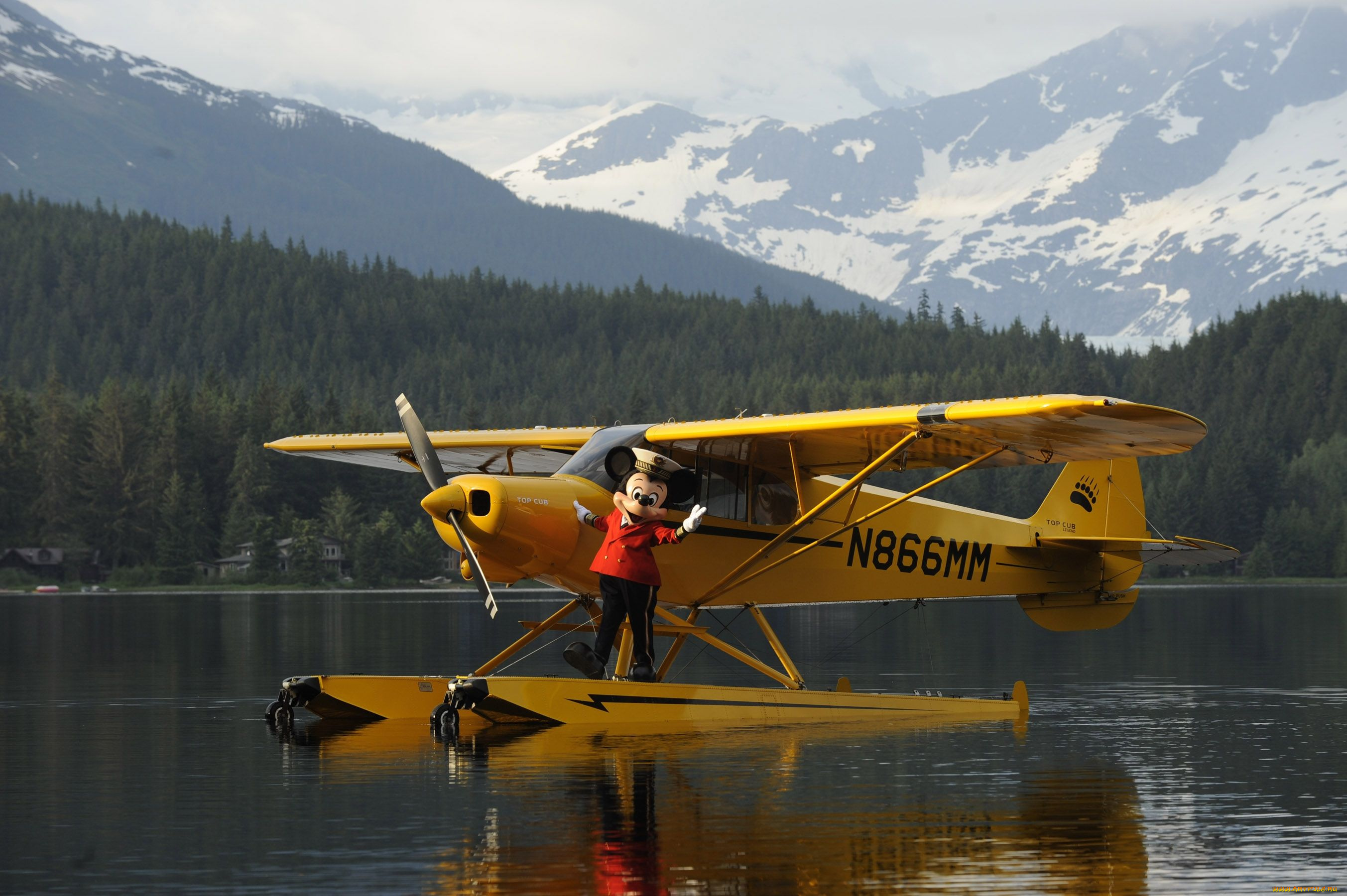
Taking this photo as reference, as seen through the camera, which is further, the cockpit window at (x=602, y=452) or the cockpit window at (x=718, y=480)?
the cockpit window at (x=718, y=480)

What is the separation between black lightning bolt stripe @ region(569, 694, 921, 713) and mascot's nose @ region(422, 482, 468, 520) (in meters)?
1.78

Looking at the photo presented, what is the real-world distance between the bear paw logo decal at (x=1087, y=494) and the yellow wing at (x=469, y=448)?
5.04 meters

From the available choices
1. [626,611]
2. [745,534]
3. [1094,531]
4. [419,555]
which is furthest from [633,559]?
[419,555]

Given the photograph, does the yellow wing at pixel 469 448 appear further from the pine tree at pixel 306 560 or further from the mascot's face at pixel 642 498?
the pine tree at pixel 306 560

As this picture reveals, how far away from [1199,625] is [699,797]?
101 ft

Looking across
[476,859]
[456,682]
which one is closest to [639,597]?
[456,682]

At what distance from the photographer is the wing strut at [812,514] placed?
45.7ft

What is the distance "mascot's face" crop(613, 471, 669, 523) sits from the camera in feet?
43.4

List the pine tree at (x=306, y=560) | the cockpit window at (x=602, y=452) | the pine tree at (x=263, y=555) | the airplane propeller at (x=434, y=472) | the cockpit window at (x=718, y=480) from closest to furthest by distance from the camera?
the airplane propeller at (x=434, y=472)
the cockpit window at (x=602, y=452)
the cockpit window at (x=718, y=480)
the pine tree at (x=263, y=555)
the pine tree at (x=306, y=560)

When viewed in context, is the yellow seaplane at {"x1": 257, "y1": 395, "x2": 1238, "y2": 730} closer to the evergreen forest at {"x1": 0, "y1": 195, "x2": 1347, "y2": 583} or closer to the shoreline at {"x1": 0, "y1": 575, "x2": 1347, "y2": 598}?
the shoreline at {"x1": 0, "y1": 575, "x2": 1347, "y2": 598}

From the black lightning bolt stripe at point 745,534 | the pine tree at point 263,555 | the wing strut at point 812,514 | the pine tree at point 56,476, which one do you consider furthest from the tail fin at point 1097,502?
the pine tree at point 56,476

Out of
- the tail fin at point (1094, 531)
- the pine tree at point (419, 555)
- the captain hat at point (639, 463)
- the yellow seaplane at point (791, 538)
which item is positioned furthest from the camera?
the pine tree at point (419, 555)

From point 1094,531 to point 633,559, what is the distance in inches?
248

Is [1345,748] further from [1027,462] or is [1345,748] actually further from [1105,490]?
[1105,490]
